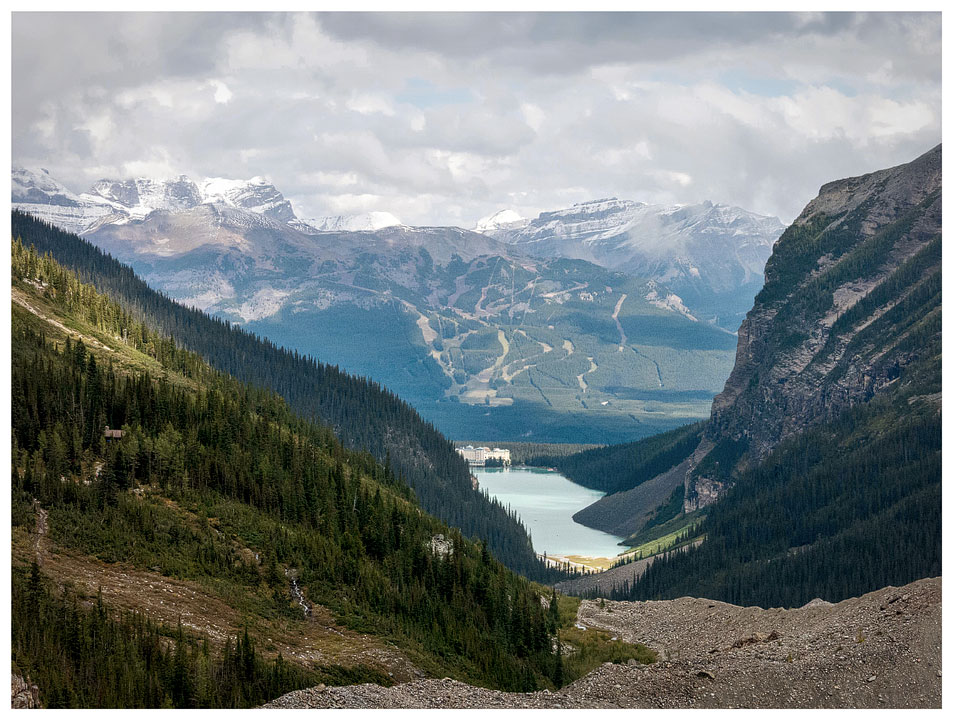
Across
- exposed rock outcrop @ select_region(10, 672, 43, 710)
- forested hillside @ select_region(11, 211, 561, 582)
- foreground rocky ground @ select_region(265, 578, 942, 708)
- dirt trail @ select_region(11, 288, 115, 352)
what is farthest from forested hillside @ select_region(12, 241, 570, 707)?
forested hillside @ select_region(11, 211, 561, 582)

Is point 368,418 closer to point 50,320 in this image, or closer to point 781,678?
point 50,320

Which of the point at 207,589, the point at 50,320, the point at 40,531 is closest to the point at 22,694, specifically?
the point at 40,531

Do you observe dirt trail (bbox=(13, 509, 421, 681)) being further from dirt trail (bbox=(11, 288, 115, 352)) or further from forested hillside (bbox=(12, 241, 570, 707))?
dirt trail (bbox=(11, 288, 115, 352))

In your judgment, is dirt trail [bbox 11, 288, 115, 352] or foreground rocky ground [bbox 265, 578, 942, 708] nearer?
foreground rocky ground [bbox 265, 578, 942, 708]

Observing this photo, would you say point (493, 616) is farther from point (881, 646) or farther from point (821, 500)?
point (821, 500)

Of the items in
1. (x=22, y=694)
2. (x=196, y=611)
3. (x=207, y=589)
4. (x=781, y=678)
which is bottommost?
(x=781, y=678)
